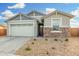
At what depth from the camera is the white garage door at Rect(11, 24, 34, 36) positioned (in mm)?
5898

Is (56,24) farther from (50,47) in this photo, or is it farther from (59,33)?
(50,47)

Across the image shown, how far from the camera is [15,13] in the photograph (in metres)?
5.79

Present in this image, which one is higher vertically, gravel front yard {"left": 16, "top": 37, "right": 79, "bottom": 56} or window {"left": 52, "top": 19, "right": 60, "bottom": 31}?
window {"left": 52, "top": 19, "right": 60, "bottom": 31}

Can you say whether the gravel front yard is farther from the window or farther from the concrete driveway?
Result: the window

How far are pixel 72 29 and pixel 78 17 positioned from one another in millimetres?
375

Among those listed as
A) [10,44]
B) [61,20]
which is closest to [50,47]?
[61,20]

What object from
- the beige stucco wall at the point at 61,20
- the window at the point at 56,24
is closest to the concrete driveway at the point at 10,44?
the beige stucco wall at the point at 61,20

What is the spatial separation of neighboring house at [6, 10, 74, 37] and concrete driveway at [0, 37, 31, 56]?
0.16 m

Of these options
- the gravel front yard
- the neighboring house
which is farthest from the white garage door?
the gravel front yard

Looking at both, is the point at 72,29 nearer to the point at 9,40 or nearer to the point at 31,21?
the point at 31,21

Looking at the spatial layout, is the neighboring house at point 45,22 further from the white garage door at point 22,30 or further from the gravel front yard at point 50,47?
the gravel front yard at point 50,47

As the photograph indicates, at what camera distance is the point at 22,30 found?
19.6 ft

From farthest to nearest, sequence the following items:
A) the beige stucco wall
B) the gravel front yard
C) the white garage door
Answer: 1. the white garage door
2. the beige stucco wall
3. the gravel front yard

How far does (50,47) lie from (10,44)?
1.11m
